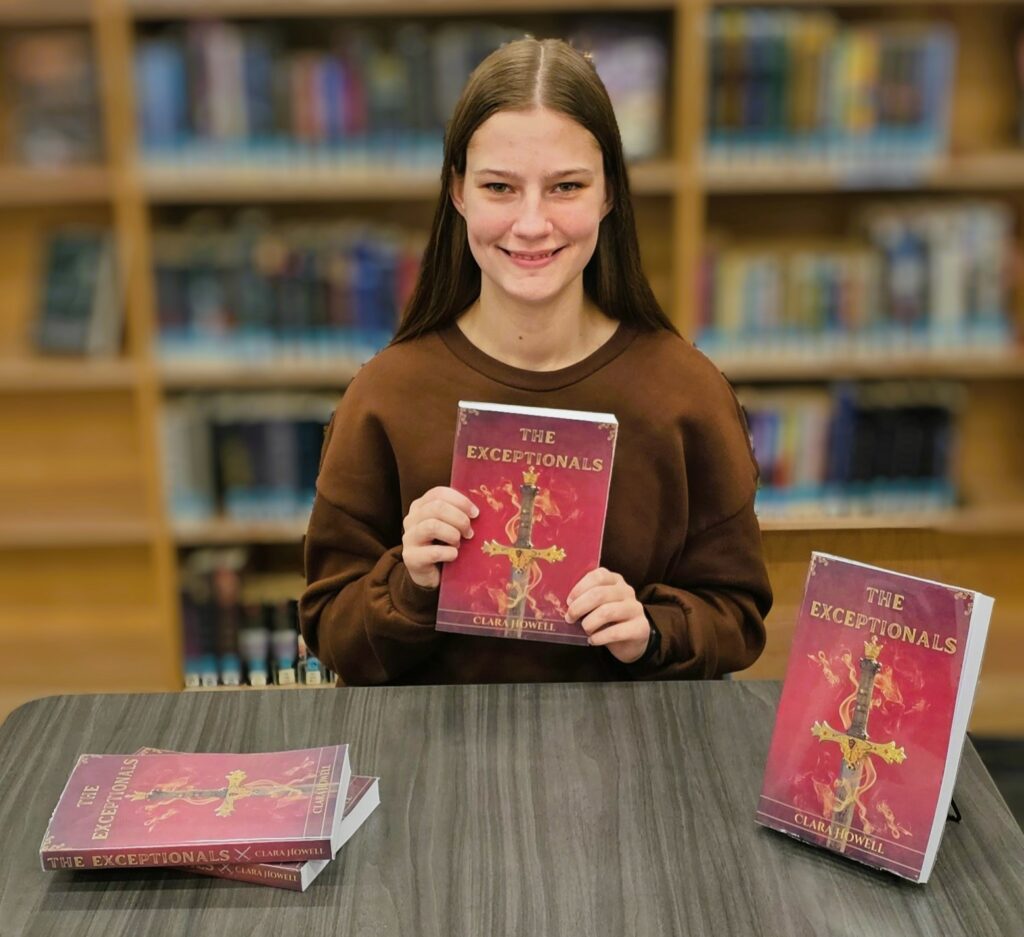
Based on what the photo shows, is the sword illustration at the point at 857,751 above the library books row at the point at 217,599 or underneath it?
above

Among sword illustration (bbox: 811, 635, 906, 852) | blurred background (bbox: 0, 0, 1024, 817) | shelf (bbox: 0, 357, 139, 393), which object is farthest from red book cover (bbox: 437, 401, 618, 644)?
shelf (bbox: 0, 357, 139, 393)

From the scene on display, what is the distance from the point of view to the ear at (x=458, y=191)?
1578 millimetres

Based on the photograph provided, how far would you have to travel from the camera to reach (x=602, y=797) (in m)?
1.24

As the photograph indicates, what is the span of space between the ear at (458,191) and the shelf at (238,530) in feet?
5.78

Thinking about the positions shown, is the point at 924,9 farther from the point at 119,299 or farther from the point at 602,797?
the point at 602,797

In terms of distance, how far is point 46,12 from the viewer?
2986mm

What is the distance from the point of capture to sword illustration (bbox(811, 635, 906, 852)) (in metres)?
1.15

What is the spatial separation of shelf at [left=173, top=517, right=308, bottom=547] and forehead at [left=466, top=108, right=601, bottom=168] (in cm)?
188

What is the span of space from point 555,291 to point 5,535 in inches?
88.8

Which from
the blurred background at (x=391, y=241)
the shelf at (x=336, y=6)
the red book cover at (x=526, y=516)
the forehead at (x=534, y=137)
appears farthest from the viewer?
the blurred background at (x=391, y=241)

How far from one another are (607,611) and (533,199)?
1.55ft

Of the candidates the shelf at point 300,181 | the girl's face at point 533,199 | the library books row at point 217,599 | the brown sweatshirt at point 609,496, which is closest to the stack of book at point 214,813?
the brown sweatshirt at point 609,496

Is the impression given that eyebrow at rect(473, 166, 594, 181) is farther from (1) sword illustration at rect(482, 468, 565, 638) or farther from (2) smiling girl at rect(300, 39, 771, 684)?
(1) sword illustration at rect(482, 468, 565, 638)

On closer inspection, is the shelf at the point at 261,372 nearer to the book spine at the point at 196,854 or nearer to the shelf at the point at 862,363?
the shelf at the point at 862,363
